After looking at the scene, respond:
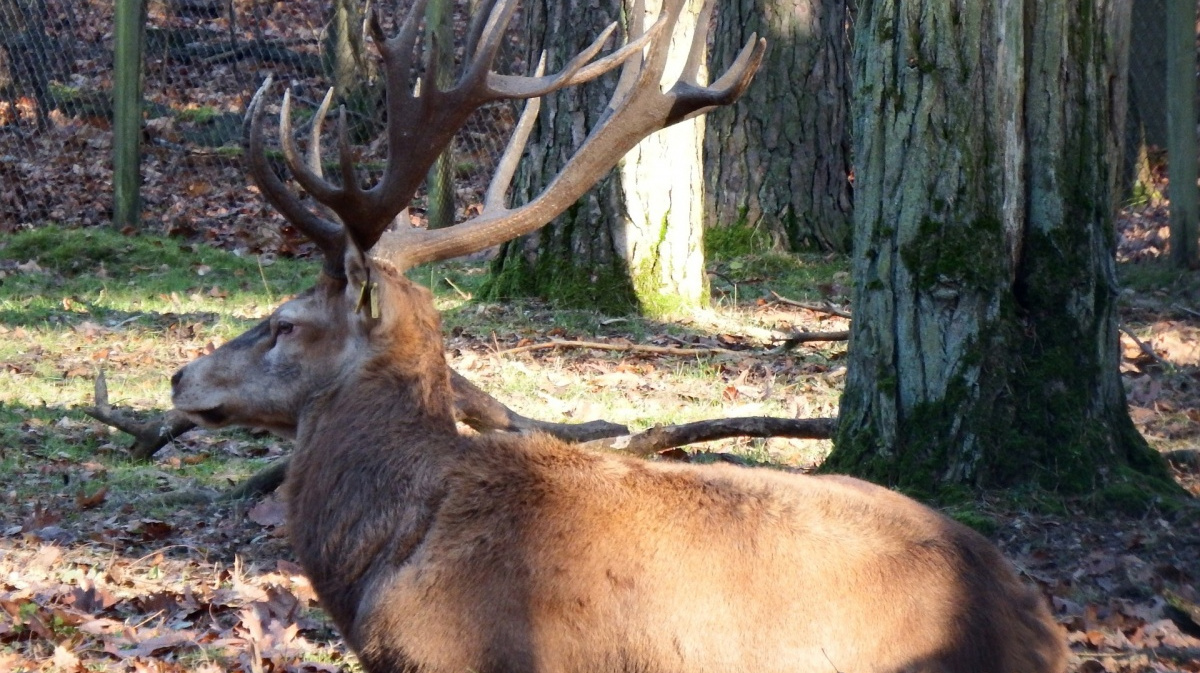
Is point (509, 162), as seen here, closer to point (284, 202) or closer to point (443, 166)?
point (284, 202)

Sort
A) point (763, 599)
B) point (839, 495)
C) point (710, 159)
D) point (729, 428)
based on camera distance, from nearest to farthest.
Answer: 1. point (763, 599)
2. point (839, 495)
3. point (729, 428)
4. point (710, 159)

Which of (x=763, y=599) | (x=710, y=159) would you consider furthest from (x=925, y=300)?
(x=710, y=159)

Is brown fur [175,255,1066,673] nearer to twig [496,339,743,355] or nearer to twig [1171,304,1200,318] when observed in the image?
twig [496,339,743,355]

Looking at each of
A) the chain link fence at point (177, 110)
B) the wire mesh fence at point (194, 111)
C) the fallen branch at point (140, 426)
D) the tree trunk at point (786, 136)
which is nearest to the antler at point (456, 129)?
Result: the fallen branch at point (140, 426)

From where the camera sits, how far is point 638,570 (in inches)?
152

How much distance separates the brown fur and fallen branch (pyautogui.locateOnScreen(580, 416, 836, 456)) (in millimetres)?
1988

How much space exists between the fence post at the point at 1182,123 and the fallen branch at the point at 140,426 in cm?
816

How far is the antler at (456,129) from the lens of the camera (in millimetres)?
4727

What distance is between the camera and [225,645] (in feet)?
15.9

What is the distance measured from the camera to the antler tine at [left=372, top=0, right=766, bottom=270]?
5012mm

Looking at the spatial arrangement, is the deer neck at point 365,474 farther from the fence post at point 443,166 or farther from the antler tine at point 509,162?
the fence post at point 443,166

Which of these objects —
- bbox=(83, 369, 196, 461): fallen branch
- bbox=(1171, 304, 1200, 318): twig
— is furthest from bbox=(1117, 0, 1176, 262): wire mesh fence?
bbox=(83, 369, 196, 461): fallen branch

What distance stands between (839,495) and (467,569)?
1171 mm

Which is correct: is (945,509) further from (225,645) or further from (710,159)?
(710,159)
